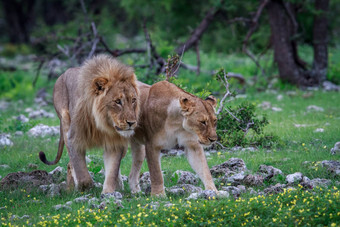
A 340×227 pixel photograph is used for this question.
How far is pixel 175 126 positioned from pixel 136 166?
3.35 ft

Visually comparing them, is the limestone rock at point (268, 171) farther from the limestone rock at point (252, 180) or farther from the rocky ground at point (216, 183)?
the limestone rock at point (252, 180)

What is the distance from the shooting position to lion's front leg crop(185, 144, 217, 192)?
6301mm

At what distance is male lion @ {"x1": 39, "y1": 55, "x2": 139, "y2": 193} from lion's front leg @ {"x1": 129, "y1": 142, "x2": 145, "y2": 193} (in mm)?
417

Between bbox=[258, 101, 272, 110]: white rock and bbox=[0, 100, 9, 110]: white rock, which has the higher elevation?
bbox=[0, 100, 9, 110]: white rock

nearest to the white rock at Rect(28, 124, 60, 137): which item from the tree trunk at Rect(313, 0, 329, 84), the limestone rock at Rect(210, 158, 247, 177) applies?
the limestone rock at Rect(210, 158, 247, 177)

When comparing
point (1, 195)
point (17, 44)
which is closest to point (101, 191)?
point (1, 195)

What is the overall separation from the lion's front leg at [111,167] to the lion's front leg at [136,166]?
1.15 feet

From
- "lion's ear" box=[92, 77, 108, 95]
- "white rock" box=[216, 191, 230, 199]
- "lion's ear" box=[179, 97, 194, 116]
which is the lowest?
"white rock" box=[216, 191, 230, 199]

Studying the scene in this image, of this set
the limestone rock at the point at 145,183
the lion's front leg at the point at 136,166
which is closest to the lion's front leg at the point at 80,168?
Result: the lion's front leg at the point at 136,166

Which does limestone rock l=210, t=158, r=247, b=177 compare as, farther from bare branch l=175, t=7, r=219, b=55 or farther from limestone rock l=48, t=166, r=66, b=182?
bare branch l=175, t=7, r=219, b=55

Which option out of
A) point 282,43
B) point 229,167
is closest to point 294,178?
point 229,167

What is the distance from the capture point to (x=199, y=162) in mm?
6375

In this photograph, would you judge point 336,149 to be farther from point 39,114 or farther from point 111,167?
point 39,114

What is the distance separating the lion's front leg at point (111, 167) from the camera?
21.2 ft
